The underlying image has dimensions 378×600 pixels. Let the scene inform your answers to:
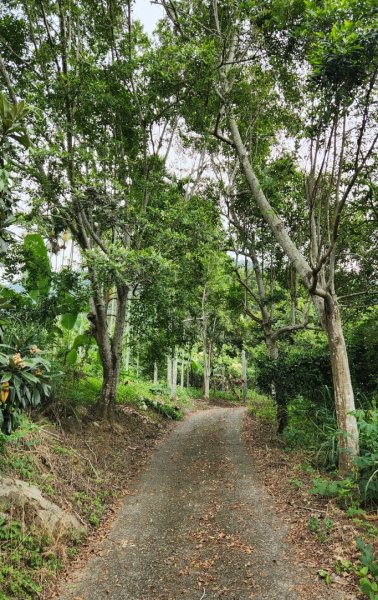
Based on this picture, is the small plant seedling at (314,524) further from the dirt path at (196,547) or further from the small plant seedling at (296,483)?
the small plant seedling at (296,483)

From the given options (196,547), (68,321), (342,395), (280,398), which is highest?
(68,321)

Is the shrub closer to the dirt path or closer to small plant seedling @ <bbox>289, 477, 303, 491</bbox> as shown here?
the dirt path

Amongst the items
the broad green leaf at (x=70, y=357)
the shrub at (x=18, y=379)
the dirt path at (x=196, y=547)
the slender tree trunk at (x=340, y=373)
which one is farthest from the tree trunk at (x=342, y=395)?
the broad green leaf at (x=70, y=357)

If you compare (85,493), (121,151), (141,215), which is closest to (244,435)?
(85,493)


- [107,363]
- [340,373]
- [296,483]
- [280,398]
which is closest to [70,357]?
[107,363]

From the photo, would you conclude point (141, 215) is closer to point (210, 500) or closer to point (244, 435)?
point (210, 500)

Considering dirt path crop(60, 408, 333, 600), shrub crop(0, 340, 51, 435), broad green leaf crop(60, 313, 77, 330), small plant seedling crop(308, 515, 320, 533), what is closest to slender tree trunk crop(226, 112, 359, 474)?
small plant seedling crop(308, 515, 320, 533)

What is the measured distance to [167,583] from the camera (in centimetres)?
399

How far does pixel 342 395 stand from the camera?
6.20 metres

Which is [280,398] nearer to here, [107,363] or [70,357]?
[107,363]

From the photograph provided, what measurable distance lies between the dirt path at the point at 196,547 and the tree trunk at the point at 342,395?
1440 millimetres

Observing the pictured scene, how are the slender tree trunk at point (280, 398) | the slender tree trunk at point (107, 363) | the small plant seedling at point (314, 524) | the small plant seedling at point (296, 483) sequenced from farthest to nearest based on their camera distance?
the slender tree trunk at point (280, 398) → the slender tree trunk at point (107, 363) → the small plant seedling at point (296, 483) → the small plant seedling at point (314, 524)

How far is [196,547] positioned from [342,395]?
328cm

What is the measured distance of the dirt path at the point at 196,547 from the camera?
3.84 metres
